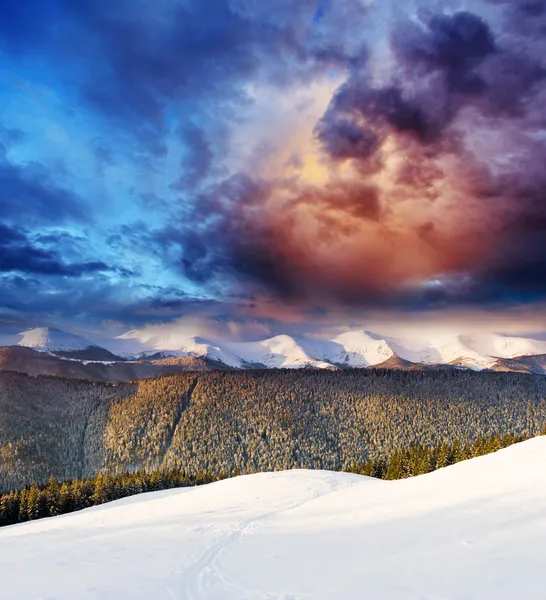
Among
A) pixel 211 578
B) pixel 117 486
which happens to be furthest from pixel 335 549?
pixel 117 486

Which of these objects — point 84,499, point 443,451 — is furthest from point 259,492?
point 84,499

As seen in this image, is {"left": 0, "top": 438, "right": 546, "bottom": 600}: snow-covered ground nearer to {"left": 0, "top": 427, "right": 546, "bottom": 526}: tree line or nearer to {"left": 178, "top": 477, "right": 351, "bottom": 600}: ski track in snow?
{"left": 178, "top": 477, "right": 351, "bottom": 600}: ski track in snow

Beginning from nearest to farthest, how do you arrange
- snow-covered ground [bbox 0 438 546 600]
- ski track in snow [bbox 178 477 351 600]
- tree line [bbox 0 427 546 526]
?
snow-covered ground [bbox 0 438 546 600]
ski track in snow [bbox 178 477 351 600]
tree line [bbox 0 427 546 526]

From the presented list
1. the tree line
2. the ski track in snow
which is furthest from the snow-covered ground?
the tree line

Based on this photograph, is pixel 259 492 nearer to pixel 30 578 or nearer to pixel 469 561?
pixel 30 578

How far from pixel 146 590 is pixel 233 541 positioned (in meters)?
9.76

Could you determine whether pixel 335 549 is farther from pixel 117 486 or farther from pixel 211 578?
pixel 117 486

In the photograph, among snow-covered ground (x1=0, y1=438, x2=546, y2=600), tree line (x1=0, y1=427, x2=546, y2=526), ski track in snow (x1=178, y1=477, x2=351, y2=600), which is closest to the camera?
snow-covered ground (x1=0, y1=438, x2=546, y2=600)

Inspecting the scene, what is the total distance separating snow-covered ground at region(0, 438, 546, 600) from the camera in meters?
16.6

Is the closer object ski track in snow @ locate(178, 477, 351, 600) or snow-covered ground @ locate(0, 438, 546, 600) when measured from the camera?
snow-covered ground @ locate(0, 438, 546, 600)

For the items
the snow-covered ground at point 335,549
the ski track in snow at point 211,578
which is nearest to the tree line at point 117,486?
the snow-covered ground at point 335,549

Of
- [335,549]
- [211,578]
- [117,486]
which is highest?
[335,549]

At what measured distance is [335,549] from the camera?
22.5 meters

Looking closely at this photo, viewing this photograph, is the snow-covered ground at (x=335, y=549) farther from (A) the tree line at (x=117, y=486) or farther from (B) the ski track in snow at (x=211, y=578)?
(A) the tree line at (x=117, y=486)
